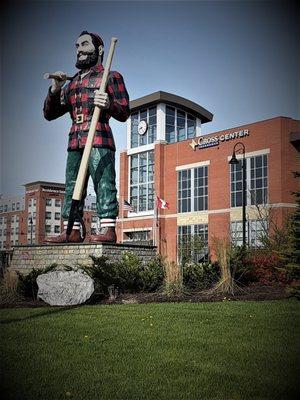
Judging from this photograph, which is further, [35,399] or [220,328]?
[220,328]

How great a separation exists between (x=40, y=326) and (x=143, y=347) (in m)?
1.95

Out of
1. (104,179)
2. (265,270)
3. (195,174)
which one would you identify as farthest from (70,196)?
(195,174)

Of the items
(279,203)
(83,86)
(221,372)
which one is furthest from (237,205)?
(221,372)

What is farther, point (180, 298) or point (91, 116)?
point (91, 116)

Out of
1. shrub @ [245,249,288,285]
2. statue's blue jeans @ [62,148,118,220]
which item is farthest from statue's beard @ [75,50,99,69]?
shrub @ [245,249,288,285]

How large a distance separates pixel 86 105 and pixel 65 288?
16.3 feet

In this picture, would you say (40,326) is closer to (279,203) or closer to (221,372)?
(221,372)

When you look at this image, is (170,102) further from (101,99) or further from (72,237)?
Answer: (101,99)

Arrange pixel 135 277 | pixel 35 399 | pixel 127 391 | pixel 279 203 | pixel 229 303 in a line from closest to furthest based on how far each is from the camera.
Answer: pixel 35 399 < pixel 127 391 < pixel 229 303 < pixel 135 277 < pixel 279 203

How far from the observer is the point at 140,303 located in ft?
32.8

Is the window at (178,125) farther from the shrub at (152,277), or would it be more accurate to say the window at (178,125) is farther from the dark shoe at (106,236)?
the shrub at (152,277)

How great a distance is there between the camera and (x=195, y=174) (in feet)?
116

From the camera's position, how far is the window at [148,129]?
127 ft

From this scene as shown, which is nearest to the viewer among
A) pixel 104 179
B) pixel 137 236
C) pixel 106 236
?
pixel 106 236
